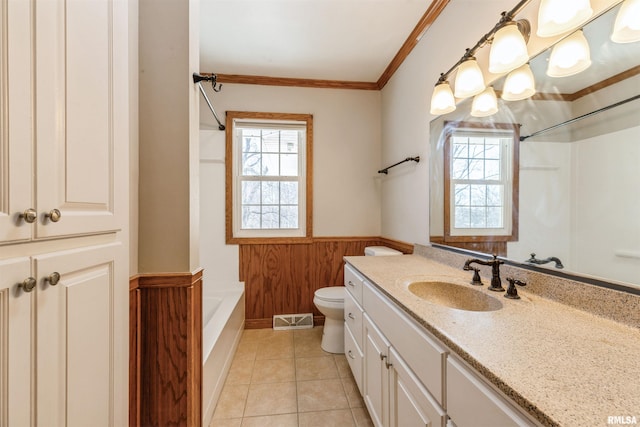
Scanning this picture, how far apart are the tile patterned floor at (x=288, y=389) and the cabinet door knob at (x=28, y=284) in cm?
131

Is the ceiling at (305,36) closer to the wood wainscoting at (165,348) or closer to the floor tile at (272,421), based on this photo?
the wood wainscoting at (165,348)

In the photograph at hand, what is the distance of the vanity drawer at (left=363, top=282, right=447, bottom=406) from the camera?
0.74 meters

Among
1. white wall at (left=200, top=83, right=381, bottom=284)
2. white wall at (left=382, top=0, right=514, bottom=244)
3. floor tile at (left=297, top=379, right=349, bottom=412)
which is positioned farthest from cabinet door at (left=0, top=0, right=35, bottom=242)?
white wall at (left=200, top=83, right=381, bottom=284)

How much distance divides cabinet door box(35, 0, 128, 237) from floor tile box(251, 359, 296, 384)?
1.49 meters

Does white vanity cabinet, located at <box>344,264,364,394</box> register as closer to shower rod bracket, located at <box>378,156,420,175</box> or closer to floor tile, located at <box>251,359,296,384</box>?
floor tile, located at <box>251,359,296,384</box>

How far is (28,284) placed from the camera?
20.5 inches

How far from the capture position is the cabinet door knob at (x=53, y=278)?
1.86 feet

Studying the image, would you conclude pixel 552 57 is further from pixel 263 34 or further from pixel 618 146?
pixel 263 34

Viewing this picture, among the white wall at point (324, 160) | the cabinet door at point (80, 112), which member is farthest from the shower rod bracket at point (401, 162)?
the cabinet door at point (80, 112)

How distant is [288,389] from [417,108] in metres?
2.20

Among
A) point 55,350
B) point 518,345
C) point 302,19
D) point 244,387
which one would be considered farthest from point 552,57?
point 244,387

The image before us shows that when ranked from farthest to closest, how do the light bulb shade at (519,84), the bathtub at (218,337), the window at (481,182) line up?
1. the bathtub at (218,337)
2. the window at (481,182)
3. the light bulb shade at (519,84)

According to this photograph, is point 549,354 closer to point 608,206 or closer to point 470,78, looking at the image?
point 608,206

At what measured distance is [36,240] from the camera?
0.55 metres
